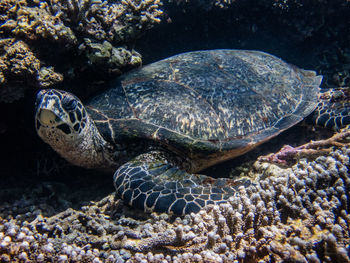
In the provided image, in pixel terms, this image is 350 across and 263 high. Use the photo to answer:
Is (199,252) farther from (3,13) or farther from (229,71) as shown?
(3,13)

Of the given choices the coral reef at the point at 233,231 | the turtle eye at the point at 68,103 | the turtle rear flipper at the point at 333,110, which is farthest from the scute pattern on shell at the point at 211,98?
the coral reef at the point at 233,231

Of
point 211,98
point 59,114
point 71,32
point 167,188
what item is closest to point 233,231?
point 167,188

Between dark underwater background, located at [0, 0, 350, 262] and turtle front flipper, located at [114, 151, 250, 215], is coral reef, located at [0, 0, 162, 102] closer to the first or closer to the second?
dark underwater background, located at [0, 0, 350, 262]

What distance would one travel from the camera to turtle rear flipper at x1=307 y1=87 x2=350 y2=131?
123 inches

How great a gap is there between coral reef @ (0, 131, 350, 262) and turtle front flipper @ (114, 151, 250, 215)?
0.14m

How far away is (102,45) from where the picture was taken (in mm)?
2920

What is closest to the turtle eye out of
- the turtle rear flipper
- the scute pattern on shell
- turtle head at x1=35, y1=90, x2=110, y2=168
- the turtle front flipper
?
turtle head at x1=35, y1=90, x2=110, y2=168

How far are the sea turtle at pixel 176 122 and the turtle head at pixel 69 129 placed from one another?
0.01 m

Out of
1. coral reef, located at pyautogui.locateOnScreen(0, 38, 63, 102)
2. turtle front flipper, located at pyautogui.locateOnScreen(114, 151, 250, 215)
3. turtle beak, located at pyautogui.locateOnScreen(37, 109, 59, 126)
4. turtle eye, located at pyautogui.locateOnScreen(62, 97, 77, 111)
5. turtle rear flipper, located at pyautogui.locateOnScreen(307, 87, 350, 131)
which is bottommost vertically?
turtle front flipper, located at pyautogui.locateOnScreen(114, 151, 250, 215)

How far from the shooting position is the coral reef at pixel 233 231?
128cm

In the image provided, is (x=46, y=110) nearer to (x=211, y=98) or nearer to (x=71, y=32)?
(x=71, y=32)

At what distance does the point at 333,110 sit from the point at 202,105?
2.17 metres

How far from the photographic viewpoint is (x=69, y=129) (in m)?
2.35

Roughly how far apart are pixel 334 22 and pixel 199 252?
6124mm
